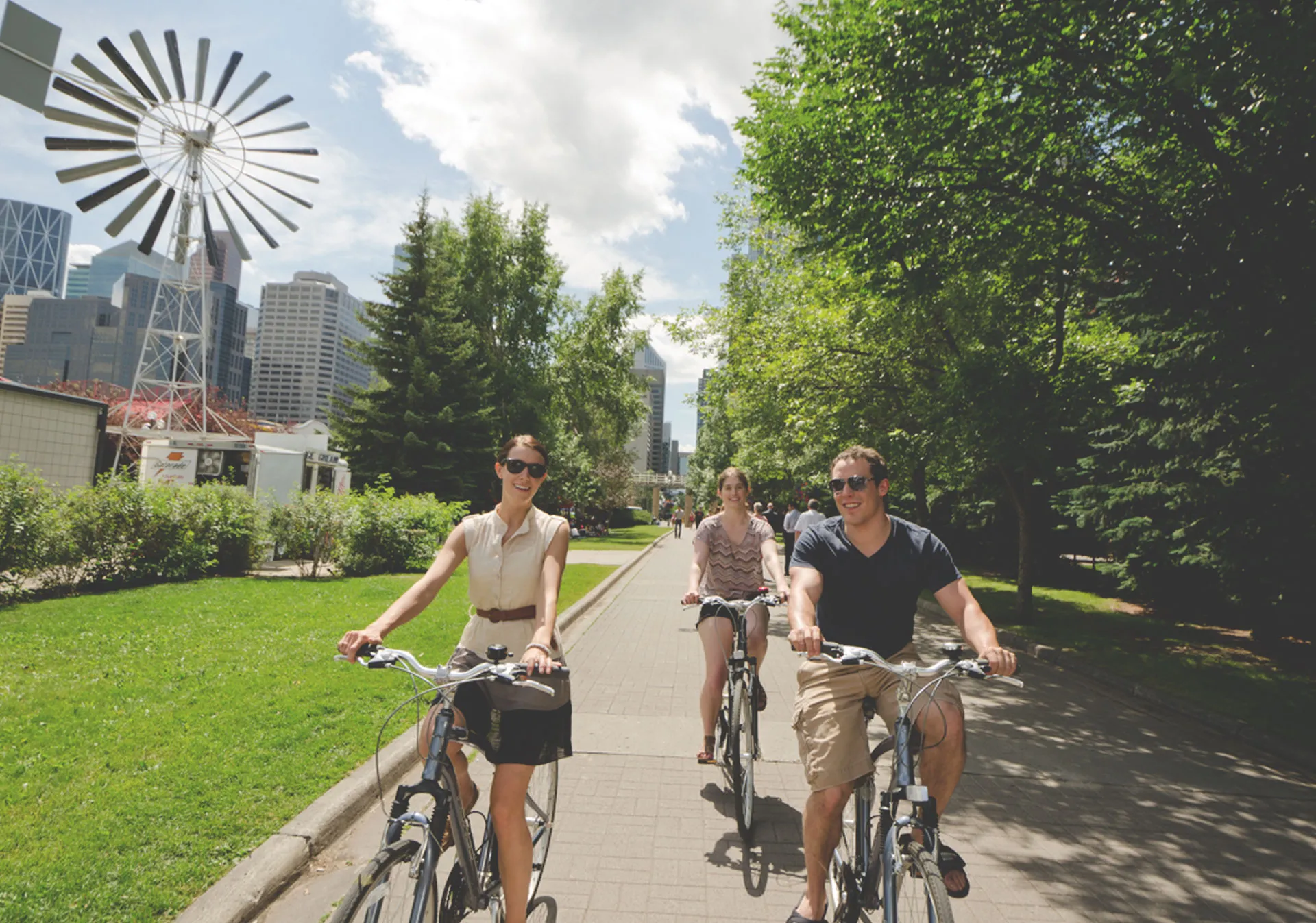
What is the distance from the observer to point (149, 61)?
75.4 ft

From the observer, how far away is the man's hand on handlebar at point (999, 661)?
102 inches

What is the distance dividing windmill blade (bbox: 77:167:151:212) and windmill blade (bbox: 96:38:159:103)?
8.15ft

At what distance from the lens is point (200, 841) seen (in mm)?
3502

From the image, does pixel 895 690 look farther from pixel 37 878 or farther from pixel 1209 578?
pixel 1209 578

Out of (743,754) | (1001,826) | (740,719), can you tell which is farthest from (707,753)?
(1001,826)

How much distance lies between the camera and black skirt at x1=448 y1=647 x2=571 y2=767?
2.69 metres

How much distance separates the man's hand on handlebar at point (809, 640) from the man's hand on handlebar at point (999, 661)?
57 cm

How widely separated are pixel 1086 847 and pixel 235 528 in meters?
13.6

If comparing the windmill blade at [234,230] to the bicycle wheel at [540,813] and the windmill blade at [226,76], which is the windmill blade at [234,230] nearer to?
the windmill blade at [226,76]

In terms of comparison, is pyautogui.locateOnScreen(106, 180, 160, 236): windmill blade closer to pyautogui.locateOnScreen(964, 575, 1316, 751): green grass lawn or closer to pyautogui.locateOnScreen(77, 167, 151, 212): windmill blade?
pyautogui.locateOnScreen(77, 167, 151, 212): windmill blade

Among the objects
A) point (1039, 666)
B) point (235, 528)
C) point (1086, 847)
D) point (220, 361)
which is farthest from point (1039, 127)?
point (220, 361)

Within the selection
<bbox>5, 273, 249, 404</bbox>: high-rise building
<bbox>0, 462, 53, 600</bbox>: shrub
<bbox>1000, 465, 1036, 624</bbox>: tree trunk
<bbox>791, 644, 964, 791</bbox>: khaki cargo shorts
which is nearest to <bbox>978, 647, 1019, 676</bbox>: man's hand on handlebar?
<bbox>791, 644, 964, 791</bbox>: khaki cargo shorts

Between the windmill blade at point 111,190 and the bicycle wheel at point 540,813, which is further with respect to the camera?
the windmill blade at point 111,190

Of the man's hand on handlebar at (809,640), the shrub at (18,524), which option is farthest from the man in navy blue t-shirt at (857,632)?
the shrub at (18,524)
